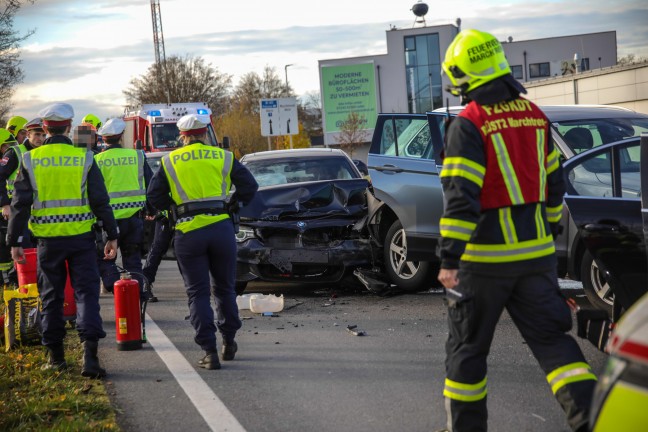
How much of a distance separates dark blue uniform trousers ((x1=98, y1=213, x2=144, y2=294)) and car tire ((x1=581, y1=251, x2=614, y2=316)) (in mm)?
4119

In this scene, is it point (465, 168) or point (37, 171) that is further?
point (37, 171)

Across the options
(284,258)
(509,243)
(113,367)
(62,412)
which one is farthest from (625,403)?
(284,258)

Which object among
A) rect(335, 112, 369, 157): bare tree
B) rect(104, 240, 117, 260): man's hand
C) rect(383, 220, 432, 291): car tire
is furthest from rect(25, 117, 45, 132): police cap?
rect(335, 112, 369, 157): bare tree

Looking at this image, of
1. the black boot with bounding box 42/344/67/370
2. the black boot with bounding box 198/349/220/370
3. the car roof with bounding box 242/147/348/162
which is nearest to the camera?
the black boot with bounding box 198/349/220/370

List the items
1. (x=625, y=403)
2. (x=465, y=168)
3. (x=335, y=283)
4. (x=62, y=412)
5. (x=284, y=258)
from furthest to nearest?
(x=335, y=283), (x=284, y=258), (x=62, y=412), (x=465, y=168), (x=625, y=403)

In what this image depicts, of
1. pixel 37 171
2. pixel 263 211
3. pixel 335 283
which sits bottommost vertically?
pixel 335 283

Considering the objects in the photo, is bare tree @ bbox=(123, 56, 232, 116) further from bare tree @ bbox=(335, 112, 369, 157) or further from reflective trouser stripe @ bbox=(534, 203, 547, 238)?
reflective trouser stripe @ bbox=(534, 203, 547, 238)

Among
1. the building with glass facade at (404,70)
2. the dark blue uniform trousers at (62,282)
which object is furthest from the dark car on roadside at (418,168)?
the building with glass facade at (404,70)

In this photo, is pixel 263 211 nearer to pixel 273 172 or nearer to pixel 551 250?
pixel 273 172

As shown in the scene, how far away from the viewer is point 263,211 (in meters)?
10.6

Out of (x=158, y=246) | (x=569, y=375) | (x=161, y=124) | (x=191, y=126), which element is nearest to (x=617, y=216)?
(x=569, y=375)

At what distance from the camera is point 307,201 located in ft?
35.2

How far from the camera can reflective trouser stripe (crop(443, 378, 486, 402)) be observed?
4453mm

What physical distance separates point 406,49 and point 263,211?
64.4 metres
